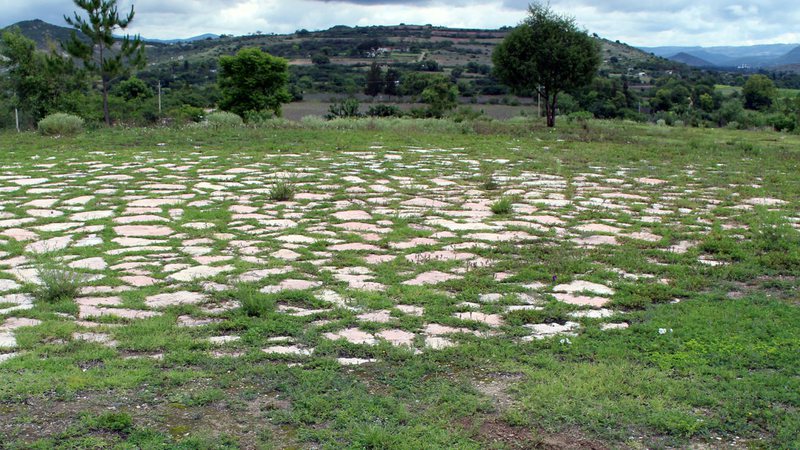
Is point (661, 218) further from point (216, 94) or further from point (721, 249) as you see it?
point (216, 94)

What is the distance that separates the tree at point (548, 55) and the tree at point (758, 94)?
71.3ft

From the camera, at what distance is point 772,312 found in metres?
3.80

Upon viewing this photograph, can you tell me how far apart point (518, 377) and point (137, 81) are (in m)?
46.8

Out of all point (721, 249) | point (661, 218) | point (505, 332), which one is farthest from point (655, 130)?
point (505, 332)

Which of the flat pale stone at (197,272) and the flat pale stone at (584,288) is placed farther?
the flat pale stone at (197,272)

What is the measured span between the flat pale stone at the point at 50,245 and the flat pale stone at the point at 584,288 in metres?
3.68

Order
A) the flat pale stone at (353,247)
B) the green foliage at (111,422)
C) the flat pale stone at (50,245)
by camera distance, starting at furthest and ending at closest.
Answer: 1. the flat pale stone at (353,247)
2. the flat pale stone at (50,245)
3. the green foliage at (111,422)

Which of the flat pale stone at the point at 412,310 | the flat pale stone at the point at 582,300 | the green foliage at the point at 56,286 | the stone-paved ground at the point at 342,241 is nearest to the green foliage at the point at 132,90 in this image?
the stone-paved ground at the point at 342,241

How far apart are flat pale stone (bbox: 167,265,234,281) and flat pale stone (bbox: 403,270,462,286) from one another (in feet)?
4.14

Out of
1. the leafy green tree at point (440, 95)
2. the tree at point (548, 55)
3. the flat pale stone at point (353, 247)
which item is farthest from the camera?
the leafy green tree at point (440, 95)

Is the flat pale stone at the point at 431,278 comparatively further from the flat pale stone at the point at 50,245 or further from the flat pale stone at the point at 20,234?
the flat pale stone at the point at 20,234

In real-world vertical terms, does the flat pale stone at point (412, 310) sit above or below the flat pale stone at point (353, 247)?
below

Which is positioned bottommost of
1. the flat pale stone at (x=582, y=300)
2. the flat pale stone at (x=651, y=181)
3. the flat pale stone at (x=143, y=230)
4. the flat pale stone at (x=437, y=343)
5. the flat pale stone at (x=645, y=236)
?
the flat pale stone at (x=437, y=343)

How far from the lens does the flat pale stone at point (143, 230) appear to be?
18.1 feet
